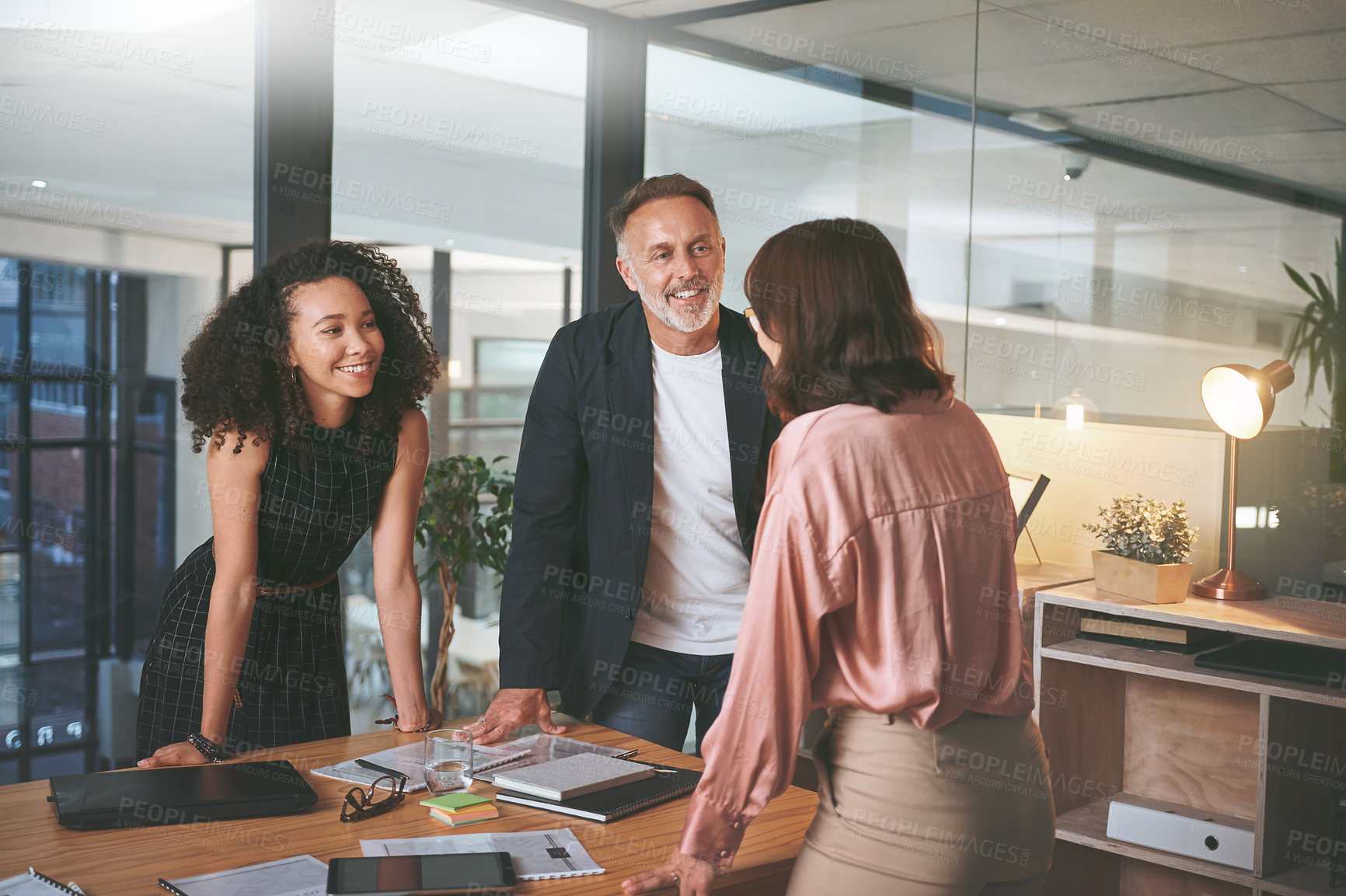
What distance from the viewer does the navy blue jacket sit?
2.21 metres

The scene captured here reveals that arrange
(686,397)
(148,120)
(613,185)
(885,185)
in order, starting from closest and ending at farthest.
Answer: (686,397) < (148,120) < (885,185) < (613,185)

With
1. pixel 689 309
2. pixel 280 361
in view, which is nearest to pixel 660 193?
pixel 689 309

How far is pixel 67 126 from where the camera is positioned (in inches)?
108

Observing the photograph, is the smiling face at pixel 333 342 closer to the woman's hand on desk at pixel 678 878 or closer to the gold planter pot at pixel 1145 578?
the woman's hand on desk at pixel 678 878

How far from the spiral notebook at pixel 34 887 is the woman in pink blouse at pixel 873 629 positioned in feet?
2.19

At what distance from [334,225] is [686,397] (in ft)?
4.88

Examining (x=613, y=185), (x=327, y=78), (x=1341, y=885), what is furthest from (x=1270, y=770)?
(x=327, y=78)

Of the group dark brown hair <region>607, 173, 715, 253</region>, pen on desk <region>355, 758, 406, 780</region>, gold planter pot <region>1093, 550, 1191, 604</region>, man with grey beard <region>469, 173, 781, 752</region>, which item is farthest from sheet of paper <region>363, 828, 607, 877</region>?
gold planter pot <region>1093, 550, 1191, 604</region>

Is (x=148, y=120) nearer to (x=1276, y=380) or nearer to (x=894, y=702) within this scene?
(x=894, y=702)

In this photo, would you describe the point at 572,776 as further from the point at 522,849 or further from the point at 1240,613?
the point at 1240,613

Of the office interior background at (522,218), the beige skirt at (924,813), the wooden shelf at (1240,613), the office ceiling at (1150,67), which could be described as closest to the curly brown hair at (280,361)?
the office interior background at (522,218)

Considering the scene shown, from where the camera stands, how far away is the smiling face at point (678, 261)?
7.43ft

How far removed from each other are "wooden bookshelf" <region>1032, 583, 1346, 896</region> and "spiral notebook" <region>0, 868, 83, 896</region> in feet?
7.12

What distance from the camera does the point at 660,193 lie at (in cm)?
232
